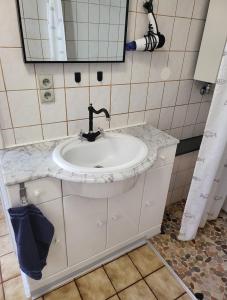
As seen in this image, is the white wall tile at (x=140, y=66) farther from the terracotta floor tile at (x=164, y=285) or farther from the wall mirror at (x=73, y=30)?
the terracotta floor tile at (x=164, y=285)

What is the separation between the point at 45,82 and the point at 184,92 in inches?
42.1

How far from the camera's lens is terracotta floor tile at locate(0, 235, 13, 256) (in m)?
1.58

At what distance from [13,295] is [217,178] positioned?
1.57 m

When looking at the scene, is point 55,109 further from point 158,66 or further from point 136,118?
point 158,66

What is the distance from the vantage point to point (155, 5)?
4.30 feet

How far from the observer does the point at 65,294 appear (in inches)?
52.5

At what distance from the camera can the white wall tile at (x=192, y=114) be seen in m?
1.83

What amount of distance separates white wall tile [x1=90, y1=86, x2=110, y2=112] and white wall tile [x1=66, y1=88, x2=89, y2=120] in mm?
40

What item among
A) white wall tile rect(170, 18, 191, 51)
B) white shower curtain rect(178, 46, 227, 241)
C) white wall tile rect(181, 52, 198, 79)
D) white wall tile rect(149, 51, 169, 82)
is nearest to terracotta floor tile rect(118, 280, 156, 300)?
white shower curtain rect(178, 46, 227, 241)

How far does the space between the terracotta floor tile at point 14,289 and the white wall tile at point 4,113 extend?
981 mm

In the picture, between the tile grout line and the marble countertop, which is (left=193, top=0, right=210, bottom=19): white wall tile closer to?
the marble countertop

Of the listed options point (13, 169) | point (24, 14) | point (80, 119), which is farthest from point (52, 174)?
point (24, 14)

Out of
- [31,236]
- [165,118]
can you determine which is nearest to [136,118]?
[165,118]

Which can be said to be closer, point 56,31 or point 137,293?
point 56,31
